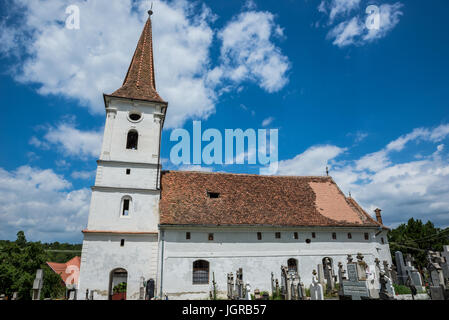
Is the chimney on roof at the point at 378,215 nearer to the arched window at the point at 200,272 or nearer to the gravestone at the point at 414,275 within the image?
the gravestone at the point at 414,275

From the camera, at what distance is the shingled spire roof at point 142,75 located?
24.7 m

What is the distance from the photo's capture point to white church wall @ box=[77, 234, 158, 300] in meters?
19.0

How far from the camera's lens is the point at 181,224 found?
2114 centimetres

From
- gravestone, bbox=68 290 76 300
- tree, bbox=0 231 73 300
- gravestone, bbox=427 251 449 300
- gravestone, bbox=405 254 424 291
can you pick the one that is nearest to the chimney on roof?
gravestone, bbox=405 254 424 291

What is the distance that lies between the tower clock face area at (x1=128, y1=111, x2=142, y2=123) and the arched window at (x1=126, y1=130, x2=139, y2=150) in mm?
1090

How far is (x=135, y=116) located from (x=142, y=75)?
5098mm

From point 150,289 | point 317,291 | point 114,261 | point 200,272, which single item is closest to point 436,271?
point 317,291

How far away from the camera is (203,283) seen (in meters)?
20.8

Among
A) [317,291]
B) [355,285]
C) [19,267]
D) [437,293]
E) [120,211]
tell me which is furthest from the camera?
[19,267]

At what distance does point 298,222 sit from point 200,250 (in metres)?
9.08

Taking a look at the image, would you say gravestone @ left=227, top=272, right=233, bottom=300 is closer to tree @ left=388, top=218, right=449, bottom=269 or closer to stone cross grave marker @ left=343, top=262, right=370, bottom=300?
stone cross grave marker @ left=343, top=262, right=370, bottom=300

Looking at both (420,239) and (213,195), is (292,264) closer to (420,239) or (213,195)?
(213,195)
